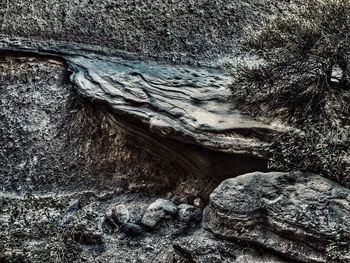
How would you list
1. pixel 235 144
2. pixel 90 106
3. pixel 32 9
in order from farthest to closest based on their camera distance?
pixel 32 9
pixel 90 106
pixel 235 144

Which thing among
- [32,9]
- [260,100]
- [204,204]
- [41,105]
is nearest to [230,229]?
[204,204]

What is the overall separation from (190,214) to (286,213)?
2.44 feet

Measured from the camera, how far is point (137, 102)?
3.91m

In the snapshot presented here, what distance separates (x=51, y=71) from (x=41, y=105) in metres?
0.29

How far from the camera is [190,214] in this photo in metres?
3.71

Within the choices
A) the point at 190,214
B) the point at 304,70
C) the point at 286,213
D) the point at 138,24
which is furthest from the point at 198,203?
the point at 138,24

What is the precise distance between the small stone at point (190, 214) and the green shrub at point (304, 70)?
2.37 ft

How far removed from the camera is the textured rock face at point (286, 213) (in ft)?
10.1

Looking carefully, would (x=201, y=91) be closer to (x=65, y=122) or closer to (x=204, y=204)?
(x=204, y=204)

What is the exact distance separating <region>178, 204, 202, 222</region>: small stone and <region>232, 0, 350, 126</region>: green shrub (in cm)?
72

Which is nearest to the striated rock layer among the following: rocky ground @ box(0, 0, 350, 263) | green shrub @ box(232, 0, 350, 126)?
rocky ground @ box(0, 0, 350, 263)

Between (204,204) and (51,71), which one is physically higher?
(51,71)

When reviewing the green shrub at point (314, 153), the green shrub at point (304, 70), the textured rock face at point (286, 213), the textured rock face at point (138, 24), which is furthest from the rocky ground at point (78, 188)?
the green shrub at point (304, 70)

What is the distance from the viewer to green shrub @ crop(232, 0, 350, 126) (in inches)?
139
